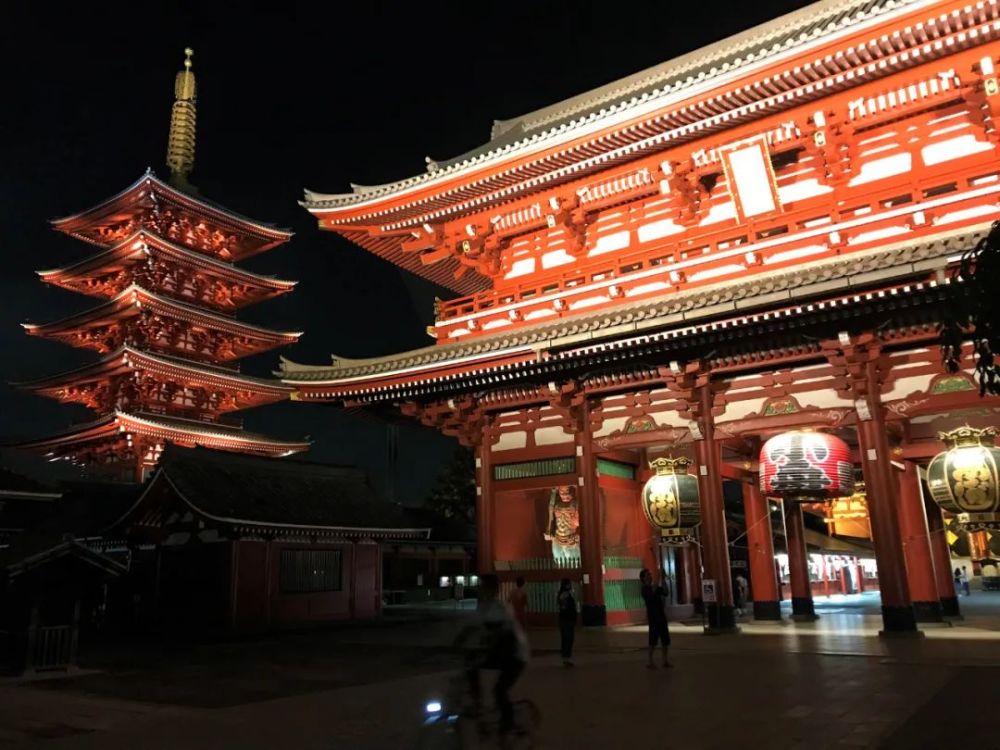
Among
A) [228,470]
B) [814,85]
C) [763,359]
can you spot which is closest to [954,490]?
[763,359]

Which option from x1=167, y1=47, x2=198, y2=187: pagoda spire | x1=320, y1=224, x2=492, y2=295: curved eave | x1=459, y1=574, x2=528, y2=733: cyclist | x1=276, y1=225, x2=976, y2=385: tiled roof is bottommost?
x1=459, y1=574, x2=528, y2=733: cyclist

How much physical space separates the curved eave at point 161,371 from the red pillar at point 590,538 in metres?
25.2

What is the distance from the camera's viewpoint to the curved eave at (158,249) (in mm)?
39781

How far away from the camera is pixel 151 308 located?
128ft

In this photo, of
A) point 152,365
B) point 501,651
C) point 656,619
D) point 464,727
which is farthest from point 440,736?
point 152,365

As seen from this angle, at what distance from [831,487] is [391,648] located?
34.8 ft

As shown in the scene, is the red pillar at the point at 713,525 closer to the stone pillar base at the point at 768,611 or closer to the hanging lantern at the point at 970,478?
the hanging lantern at the point at 970,478

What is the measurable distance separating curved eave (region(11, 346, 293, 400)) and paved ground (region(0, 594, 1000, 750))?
961 inches

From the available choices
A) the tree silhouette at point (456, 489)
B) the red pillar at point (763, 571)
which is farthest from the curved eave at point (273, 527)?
the tree silhouette at point (456, 489)

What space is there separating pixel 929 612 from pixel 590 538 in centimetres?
851

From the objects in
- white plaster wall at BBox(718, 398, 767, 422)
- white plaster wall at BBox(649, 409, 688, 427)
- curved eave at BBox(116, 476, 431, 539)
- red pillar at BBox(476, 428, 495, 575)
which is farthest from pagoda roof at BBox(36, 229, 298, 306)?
white plaster wall at BBox(718, 398, 767, 422)

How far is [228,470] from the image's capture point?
25.2m

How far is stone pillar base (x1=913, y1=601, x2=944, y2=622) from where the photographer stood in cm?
1819

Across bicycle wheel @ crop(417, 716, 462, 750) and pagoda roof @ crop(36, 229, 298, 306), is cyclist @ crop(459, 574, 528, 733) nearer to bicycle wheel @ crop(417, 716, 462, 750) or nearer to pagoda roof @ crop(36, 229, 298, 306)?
bicycle wheel @ crop(417, 716, 462, 750)
